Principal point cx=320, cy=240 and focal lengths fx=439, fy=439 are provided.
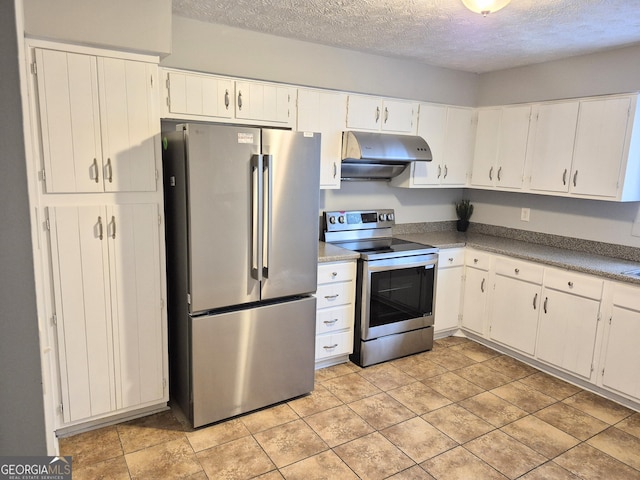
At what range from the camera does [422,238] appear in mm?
4066

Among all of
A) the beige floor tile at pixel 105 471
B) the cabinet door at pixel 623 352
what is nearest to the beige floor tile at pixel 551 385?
the cabinet door at pixel 623 352

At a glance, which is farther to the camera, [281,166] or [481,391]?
[481,391]

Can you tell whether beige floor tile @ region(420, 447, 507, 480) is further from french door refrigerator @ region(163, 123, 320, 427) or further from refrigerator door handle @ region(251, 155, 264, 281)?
refrigerator door handle @ region(251, 155, 264, 281)

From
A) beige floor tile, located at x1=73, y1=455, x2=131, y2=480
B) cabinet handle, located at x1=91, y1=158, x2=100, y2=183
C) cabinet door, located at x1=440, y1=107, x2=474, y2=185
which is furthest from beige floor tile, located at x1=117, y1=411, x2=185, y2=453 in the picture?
cabinet door, located at x1=440, y1=107, x2=474, y2=185

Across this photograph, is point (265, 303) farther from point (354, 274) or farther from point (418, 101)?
point (418, 101)

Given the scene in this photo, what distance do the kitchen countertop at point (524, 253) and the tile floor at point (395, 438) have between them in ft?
2.95

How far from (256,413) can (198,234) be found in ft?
3.99

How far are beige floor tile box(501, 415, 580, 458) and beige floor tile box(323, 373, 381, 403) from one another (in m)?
0.89

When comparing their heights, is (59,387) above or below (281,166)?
below

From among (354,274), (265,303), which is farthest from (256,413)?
(354,274)

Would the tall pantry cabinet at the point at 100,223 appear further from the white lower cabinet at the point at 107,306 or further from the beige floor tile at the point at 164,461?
the beige floor tile at the point at 164,461

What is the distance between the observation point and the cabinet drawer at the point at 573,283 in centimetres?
303

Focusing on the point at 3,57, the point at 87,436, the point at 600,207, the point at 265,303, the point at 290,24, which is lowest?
the point at 87,436

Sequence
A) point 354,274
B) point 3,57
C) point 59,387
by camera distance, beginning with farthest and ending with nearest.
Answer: point 354,274, point 59,387, point 3,57
